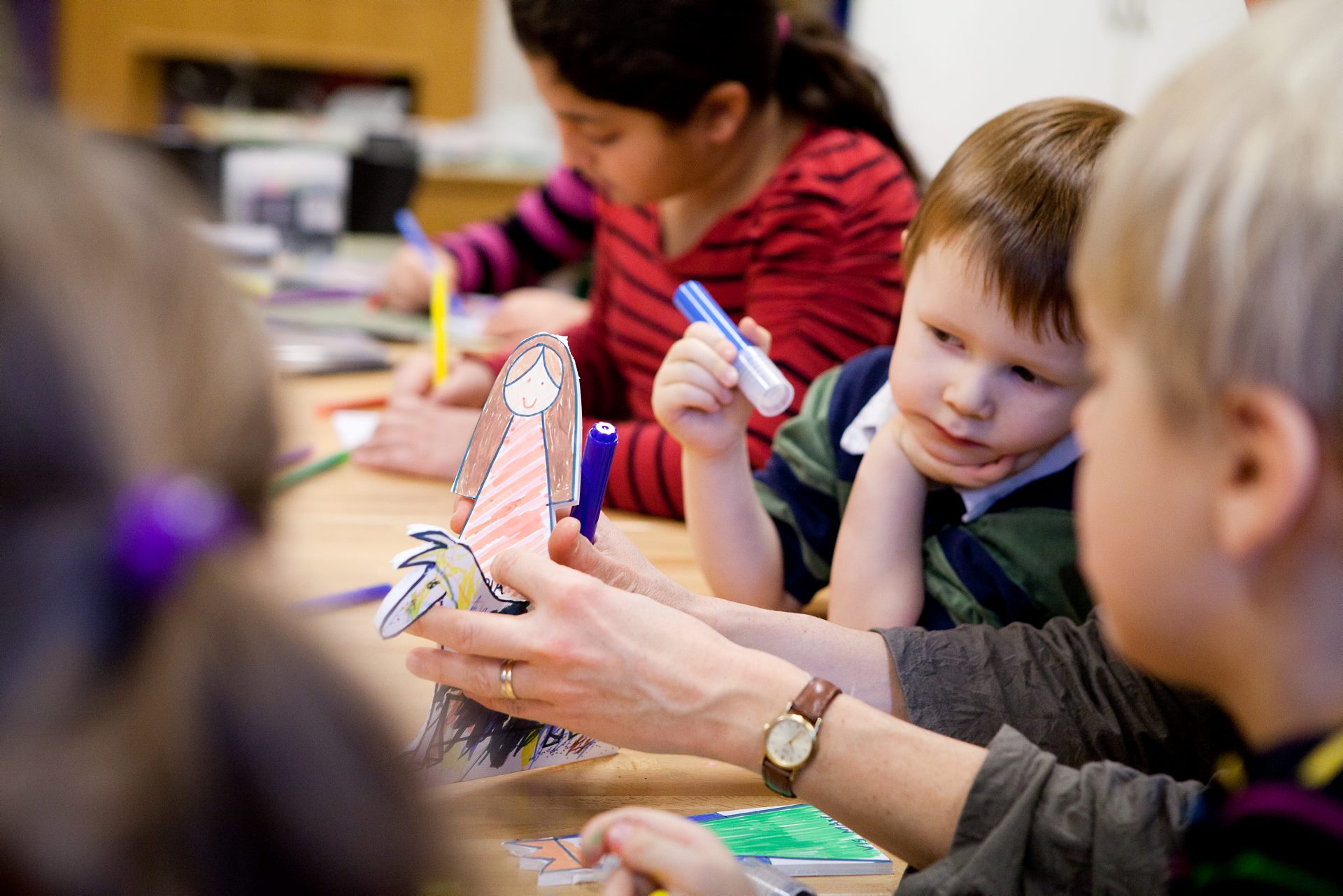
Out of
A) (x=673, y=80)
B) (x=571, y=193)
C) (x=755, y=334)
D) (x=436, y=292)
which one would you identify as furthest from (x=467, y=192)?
(x=755, y=334)

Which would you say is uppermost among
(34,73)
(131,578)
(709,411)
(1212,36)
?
(1212,36)

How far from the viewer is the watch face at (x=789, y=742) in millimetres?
614

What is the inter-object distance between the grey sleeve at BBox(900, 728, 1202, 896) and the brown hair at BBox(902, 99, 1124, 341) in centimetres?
29

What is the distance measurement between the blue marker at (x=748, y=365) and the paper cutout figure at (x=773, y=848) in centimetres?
28

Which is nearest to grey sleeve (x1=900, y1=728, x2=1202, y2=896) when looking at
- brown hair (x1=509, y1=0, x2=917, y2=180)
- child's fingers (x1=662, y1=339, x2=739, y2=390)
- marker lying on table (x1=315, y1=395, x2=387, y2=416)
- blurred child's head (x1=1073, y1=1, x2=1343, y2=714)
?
blurred child's head (x1=1073, y1=1, x2=1343, y2=714)

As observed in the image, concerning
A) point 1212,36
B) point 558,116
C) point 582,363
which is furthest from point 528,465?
point 1212,36

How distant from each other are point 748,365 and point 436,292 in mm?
701

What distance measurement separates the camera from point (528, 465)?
0.67 metres

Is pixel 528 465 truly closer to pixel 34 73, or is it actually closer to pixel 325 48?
pixel 34 73

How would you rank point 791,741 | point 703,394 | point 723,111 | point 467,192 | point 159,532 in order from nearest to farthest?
point 159,532 → point 791,741 → point 703,394 → point 723,111 → point 467,192

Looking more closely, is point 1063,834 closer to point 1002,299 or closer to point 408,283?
point 1002,299

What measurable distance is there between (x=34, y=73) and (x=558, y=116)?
987 millimetres

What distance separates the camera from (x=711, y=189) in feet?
4.52

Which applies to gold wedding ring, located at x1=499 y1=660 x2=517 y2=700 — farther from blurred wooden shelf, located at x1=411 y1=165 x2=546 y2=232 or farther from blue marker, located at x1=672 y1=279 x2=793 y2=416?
blurred wooden shelf, located at x1=411 y1=165 x2=546 y2=232
